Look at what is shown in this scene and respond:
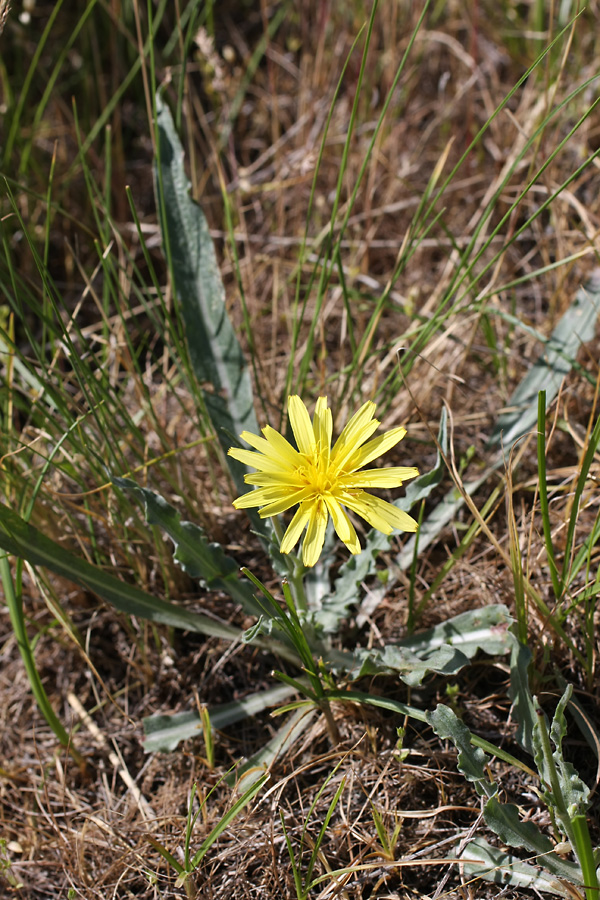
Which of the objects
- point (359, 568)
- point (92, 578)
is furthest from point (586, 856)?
point (92, 578)

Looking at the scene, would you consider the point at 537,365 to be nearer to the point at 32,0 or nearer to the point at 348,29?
the point at 348,29

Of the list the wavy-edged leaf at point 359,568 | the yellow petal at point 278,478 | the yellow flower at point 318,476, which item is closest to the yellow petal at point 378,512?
the yellow flower at point 318,476

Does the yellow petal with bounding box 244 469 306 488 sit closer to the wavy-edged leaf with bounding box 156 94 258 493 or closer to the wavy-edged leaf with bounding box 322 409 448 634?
the wavy-edged leaf with bounding box 322 409 448 634

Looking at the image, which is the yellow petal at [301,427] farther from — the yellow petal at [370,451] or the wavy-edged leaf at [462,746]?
the wavy-edged leaf at [462,746]

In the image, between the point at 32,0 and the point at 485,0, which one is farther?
the point at 485,0

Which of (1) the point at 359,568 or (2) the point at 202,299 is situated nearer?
(1) the point at 359,568

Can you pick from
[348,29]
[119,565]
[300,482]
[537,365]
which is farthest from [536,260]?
[119,565]

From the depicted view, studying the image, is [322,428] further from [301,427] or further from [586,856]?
[586,856]
